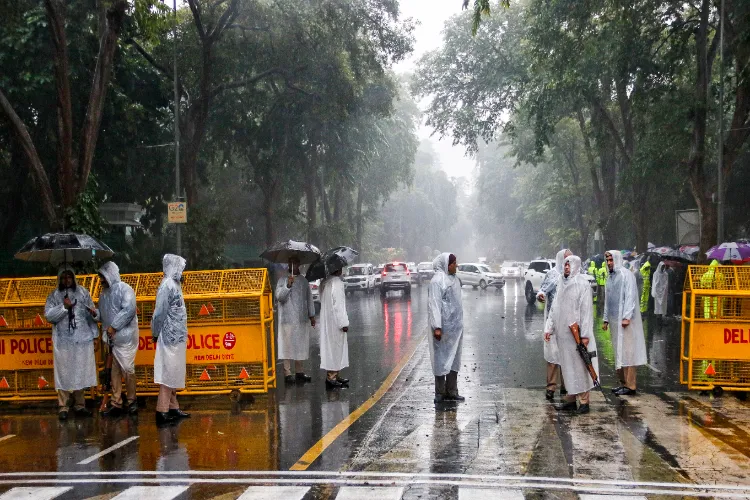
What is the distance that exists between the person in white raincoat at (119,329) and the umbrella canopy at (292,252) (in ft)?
8.94

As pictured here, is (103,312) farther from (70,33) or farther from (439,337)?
(70,33)

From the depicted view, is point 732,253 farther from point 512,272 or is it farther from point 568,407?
point 512,272

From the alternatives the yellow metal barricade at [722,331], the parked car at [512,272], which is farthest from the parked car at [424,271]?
the yellow metal barricade at [722,331]

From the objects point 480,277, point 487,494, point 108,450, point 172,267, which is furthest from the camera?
point 480,277

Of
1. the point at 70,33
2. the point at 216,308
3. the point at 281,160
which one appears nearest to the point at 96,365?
the point at 216,308

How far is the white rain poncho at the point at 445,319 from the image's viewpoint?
411 inches

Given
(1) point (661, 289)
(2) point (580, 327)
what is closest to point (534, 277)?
(1) point (661, 289)

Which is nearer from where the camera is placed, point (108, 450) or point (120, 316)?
point (108, 450)

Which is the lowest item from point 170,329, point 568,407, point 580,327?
point 568,407

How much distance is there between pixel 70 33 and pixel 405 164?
37.9 metres

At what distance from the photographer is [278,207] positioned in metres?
Answer: 46.0

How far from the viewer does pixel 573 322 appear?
1000 centimetres

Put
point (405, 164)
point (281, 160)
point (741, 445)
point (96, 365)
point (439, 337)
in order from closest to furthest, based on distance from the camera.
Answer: point (741, 445) < point (439, 337) < point (96, 365) < point (281, 160) < point (405, 164)

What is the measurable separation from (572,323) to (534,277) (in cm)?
2370
